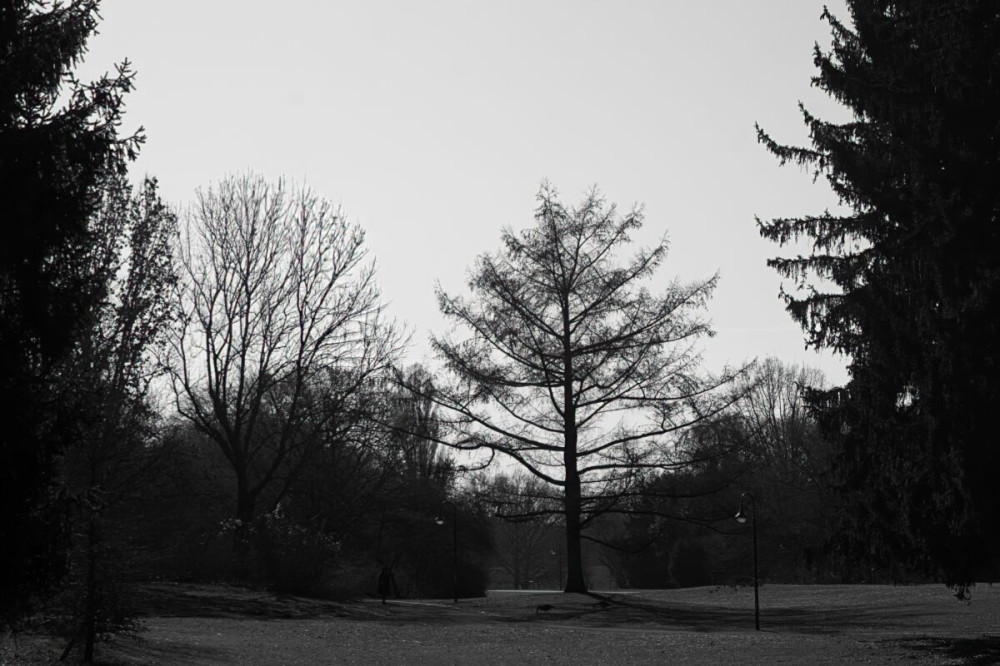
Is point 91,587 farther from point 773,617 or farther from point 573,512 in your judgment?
point 573,512

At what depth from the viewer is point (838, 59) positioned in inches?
814

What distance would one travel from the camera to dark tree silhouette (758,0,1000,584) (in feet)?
53.7

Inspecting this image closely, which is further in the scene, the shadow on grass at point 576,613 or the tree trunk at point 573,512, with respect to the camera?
the tree trunk at point 573,512

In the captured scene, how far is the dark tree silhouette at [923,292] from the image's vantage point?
16375 millimetres

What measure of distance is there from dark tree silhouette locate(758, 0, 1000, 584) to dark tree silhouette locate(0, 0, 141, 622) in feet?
41.1

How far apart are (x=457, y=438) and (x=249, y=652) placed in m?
15.0

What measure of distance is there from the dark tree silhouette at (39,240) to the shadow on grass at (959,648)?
13.6m

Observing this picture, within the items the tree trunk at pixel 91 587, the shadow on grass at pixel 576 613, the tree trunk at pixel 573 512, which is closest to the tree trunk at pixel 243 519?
the shadow on grass at pixel 576 613

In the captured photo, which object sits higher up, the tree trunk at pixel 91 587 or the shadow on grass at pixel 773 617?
the tree trunk at pixel 91 587

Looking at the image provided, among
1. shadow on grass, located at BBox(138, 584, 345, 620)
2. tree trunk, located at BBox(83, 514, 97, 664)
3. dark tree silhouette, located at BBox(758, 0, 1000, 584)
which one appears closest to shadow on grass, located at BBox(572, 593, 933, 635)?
dark tree silhouette, located at BBox(758, 0, 1000, 584)

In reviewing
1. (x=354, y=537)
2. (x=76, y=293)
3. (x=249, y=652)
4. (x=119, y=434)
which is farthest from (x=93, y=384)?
(x=354, y=537)

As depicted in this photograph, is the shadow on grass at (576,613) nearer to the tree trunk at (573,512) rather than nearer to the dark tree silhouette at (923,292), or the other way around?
the tree trunk at (573,512)

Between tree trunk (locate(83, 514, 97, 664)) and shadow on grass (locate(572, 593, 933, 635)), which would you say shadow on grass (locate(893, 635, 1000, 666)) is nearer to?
shadow on grass (locate(572, 593, 933, 635))

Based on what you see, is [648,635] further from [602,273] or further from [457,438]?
[602,273]
